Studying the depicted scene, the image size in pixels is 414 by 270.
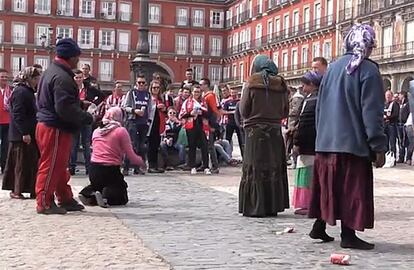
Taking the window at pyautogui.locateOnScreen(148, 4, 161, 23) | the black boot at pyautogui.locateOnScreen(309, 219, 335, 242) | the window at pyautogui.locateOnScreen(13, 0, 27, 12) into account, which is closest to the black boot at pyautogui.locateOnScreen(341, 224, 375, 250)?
the black boot at pyautogui.locateOnScreen(309, 219, 335, 242)

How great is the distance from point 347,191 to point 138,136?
7274 mm

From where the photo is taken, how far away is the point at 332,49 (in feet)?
176

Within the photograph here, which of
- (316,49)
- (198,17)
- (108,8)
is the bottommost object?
(316,49)

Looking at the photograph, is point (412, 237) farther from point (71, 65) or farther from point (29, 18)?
point (29, 18)

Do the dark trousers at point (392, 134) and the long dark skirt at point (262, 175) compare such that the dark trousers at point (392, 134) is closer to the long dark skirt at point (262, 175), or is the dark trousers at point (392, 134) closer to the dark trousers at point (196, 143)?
the dark trousers at point (196, 143)

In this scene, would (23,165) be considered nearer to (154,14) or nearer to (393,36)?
(393,36)

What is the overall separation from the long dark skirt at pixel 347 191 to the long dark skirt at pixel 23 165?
14.1 ft

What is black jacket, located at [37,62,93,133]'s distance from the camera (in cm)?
744

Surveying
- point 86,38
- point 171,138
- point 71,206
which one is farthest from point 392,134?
point 86,38

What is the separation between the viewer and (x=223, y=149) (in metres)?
14.9

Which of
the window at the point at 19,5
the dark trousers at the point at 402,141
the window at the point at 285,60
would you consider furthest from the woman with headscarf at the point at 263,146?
the window at the point at 19,5

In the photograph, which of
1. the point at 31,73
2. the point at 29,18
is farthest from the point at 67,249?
the point at 29,18

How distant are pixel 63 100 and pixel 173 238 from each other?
213 centimetres

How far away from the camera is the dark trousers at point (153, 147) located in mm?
13117
